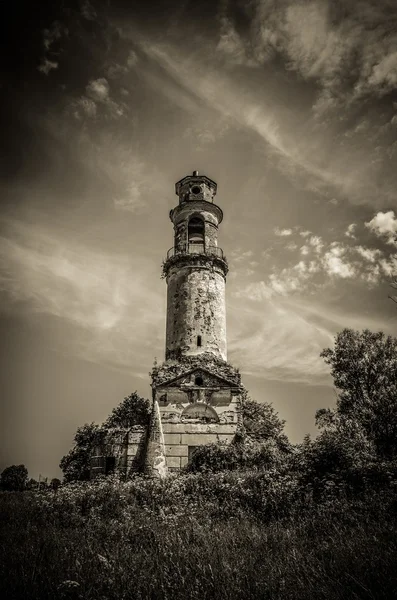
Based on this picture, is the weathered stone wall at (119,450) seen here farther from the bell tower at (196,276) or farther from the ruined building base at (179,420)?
the bell tower at (196,276)

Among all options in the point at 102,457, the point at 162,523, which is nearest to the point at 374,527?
the point at 162,523

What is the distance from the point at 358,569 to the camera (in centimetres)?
438

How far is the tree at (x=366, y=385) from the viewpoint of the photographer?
78.5 feet

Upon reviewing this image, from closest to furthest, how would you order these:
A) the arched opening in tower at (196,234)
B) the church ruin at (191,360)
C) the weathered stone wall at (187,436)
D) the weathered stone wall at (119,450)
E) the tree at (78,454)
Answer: the weathered stone wall at (119,450) → the church ruin at (191,360) → the weathered stone wall at (187,436) → the tree at (78,454) → the arched opening in tower at (196,234)

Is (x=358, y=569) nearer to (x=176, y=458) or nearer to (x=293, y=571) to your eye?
(x=293, y=571)

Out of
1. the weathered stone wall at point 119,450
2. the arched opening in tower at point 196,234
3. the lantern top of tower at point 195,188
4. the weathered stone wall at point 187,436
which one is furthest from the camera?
the lantern top of tower at point 195,188

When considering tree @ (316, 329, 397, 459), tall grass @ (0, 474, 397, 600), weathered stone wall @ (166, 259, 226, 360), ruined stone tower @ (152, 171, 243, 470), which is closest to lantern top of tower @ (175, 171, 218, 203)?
ruined stone tower @ (152, 171, 243, 470)

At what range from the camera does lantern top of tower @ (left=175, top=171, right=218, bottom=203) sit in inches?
1230

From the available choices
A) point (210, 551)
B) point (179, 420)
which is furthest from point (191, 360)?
point (210, 551)

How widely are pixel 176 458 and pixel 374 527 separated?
614 inches

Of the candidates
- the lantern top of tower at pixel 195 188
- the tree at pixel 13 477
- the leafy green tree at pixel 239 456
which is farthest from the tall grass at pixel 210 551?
the tree at pixel 13 477

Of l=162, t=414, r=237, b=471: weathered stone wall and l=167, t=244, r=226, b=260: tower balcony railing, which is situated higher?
l=167, t=244, r=226, b=260: tower balcony railing

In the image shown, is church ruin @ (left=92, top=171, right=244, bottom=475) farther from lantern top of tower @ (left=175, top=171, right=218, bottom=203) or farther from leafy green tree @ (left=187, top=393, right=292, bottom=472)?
leafy green tree @ (left=187, top=393, right=292, bottom=472)

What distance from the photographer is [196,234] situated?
103 ft
